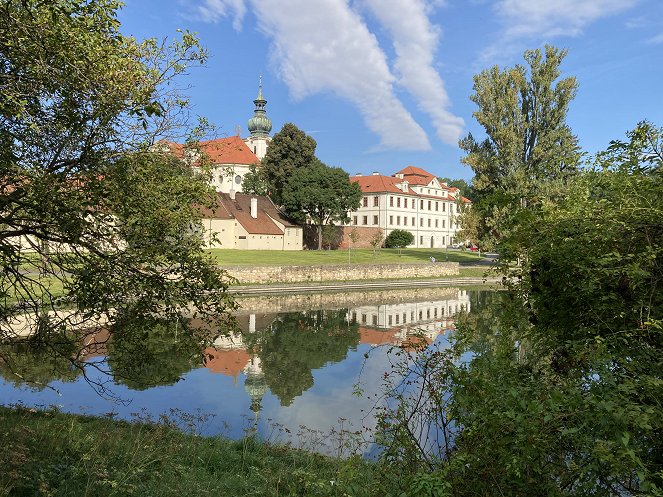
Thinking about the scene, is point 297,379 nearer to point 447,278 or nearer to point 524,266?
point 524,266

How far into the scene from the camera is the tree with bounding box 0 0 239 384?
15.6 ft

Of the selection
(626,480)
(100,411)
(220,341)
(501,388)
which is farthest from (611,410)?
(220,341)

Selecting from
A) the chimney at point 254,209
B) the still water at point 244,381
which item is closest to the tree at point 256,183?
the chimney at point 254,209

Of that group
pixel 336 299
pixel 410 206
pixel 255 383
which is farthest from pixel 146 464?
pixel 410 206

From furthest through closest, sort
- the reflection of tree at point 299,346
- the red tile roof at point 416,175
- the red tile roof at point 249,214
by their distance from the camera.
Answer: the red tile roof at point 416,175, the red tile roof at point 249,214, the reflection of tree at point 299,346

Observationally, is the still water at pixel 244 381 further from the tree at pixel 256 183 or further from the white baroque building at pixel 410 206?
the white baroque building at pixel 410 206

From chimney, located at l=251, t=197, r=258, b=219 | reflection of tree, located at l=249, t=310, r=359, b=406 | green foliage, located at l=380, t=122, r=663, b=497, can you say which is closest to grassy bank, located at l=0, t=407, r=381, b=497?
green foliage, located at l=380, t=122, r=663, b=497

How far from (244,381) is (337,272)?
26795mm

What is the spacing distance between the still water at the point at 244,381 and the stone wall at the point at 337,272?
40.6ft

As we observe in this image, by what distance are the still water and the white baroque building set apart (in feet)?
183

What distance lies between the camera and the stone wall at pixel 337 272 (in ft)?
112

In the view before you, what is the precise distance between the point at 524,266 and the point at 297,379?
972cm

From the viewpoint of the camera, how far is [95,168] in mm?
5301

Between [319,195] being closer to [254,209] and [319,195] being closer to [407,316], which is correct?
[254,209]
